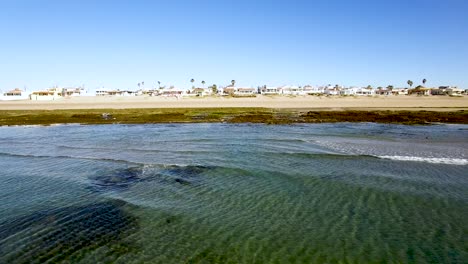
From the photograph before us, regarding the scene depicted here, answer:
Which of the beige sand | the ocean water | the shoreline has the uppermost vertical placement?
the beige sand

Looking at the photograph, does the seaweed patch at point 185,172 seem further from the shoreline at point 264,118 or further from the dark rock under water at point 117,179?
the shoreline at point 264,118

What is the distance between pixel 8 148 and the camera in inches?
820

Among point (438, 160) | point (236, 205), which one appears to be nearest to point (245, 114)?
point (438, 160)

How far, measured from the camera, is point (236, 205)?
1037 cm

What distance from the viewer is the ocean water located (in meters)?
7.47

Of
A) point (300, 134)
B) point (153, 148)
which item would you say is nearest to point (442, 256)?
point (153, 148)

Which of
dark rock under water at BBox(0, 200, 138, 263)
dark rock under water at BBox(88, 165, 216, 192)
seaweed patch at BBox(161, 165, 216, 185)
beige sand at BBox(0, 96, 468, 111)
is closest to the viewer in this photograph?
dark rock under water at BBox(0, 200, 138, 263)

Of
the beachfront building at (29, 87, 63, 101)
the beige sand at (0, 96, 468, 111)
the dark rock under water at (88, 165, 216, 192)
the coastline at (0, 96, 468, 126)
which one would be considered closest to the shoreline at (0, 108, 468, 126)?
the coastline at (0, 96, 468, 126)

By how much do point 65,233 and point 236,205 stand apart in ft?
15.1

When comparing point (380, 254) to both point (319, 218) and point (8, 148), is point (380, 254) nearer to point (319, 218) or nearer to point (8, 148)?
point (319, 218)

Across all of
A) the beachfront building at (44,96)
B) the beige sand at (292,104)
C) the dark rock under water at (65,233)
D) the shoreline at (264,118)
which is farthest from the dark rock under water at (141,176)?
the beachfront building at (44,96)

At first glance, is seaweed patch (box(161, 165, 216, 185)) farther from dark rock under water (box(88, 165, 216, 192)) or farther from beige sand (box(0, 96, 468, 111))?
beige sand (box(0, 96, 468, 111))

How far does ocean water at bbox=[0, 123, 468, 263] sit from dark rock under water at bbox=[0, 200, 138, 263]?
0.13 feet

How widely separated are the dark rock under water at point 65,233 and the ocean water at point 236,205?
0.13 ft
